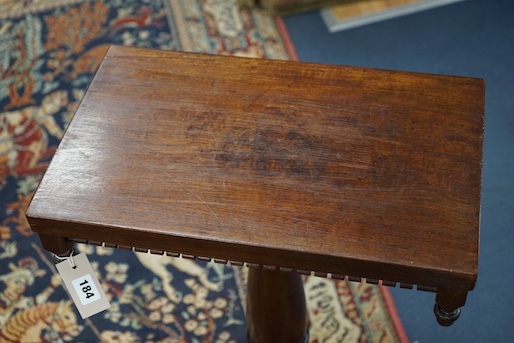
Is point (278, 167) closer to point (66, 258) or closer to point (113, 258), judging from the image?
point (66, 258)

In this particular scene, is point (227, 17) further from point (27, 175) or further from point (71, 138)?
point (71, 138)

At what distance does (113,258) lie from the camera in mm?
1752

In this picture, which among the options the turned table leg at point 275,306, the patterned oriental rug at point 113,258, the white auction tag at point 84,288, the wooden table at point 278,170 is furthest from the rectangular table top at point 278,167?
the patterned oriental rug at point 113,258

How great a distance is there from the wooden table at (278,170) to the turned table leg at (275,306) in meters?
0.25

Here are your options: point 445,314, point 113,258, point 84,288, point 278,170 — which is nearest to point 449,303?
point 445,314

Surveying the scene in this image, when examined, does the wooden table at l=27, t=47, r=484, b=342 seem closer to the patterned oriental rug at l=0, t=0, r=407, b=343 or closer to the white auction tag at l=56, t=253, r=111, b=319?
the white auction tag at l=56, t=253, r=111, b=319

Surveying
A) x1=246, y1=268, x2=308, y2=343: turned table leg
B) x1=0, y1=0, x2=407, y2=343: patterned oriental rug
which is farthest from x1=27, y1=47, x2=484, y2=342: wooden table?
x1=0, y1=0, x2=407, y2=343: patterned oriental rug

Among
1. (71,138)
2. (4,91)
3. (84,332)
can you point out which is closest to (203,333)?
(84,332)

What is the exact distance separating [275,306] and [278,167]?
0.34 m

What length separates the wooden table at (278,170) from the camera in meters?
1.05

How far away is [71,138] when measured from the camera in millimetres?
1186

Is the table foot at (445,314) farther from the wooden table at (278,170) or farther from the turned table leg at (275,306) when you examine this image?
the turned table leg at (275,306)

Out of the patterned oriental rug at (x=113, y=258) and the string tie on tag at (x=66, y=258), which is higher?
the string tie on tag at (x=66, y=258)

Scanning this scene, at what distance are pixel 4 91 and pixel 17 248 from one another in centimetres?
54
